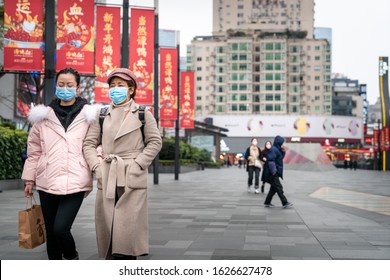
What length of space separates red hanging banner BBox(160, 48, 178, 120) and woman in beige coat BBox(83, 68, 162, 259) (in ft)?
61.6

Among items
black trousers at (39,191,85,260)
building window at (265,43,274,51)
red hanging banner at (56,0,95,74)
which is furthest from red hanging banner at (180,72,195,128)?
building window at (265,43,274,51)

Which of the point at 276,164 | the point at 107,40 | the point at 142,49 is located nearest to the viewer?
the point at 276,164

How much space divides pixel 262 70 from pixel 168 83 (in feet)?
279

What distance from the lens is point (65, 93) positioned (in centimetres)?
511

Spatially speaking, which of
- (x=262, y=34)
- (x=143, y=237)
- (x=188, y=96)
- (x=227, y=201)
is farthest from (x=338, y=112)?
(x=143, y=237)

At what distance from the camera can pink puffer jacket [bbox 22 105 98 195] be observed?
499cm

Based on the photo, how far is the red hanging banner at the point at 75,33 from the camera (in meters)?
11.9

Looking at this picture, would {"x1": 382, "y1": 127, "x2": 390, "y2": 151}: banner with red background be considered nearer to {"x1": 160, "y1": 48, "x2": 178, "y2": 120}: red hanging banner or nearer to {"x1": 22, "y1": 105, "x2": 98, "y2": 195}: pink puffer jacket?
{"x1": 160, "y1": 48, "x2": 178, "y2": 120}: red hanging banner

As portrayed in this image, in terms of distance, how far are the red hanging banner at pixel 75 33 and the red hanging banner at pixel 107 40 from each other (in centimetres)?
209

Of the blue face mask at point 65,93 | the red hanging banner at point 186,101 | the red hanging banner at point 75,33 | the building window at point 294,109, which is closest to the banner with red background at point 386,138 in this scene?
the red hanging banner at point 186,101

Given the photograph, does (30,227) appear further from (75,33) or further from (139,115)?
(75,33)

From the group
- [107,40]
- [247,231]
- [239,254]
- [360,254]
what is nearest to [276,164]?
[247,231]

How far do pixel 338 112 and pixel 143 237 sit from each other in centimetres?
14234
